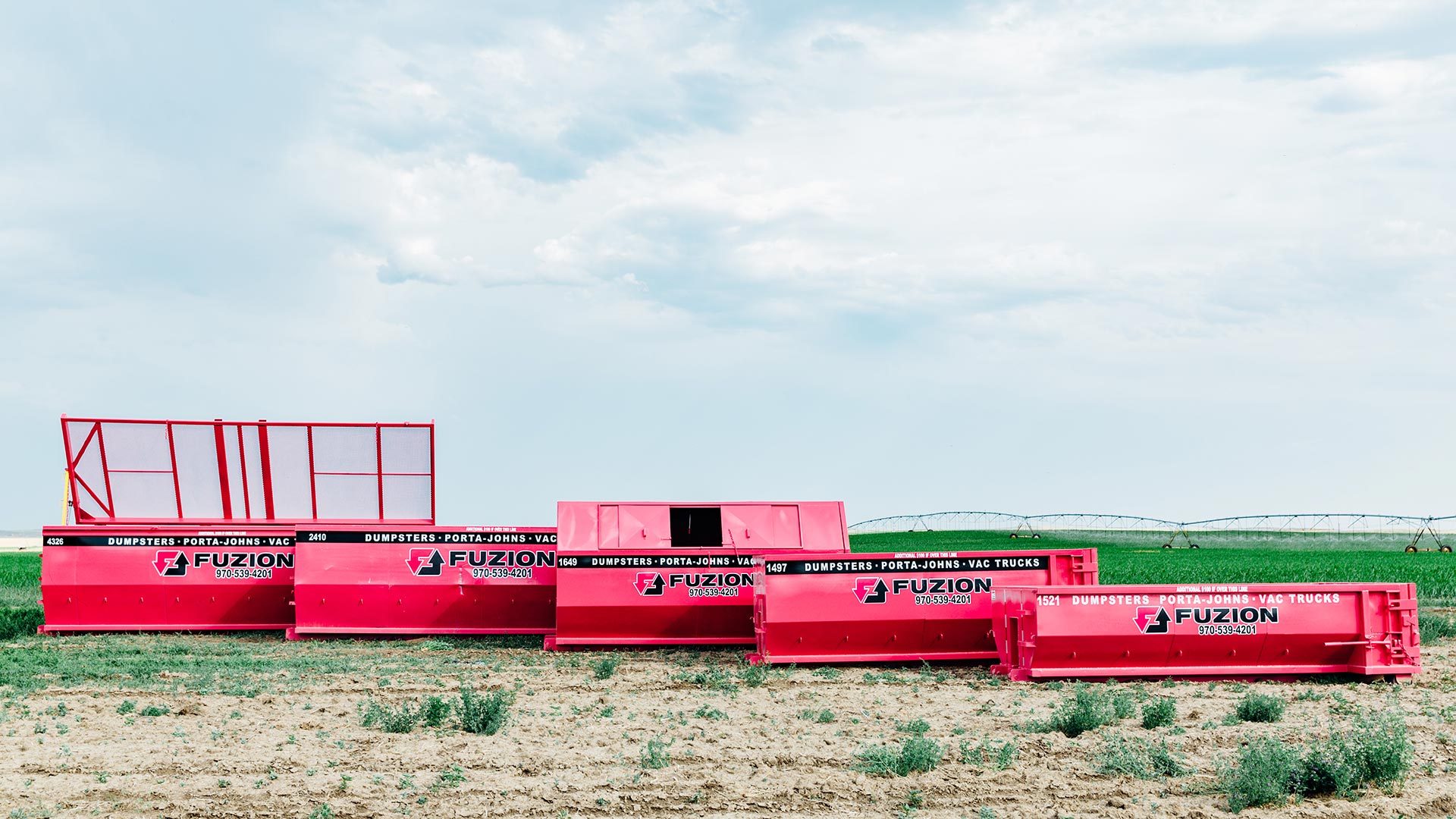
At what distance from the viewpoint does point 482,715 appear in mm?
10531

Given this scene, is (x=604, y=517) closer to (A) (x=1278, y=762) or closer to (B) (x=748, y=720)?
(B) (x=748, y=720)

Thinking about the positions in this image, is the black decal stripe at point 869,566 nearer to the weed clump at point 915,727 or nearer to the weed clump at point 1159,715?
the weed clump at point 915,727

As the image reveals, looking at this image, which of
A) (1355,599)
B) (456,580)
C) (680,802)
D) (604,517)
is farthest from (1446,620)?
(680,802)

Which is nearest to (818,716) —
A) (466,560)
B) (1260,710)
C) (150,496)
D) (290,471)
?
(1260,710)

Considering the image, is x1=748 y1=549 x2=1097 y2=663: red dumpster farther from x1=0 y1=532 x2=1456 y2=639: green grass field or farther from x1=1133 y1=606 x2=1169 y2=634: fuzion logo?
x1=0 y1=532 x2=1456 y2=639: green grass field

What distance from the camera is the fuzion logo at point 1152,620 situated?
1361 centimetres

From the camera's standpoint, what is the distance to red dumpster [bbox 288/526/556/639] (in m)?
18.3

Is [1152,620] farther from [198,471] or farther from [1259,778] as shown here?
[198,471]

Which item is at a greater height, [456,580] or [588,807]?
[456,580]

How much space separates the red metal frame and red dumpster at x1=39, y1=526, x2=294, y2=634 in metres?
1.56

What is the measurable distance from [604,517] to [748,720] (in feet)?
26.1

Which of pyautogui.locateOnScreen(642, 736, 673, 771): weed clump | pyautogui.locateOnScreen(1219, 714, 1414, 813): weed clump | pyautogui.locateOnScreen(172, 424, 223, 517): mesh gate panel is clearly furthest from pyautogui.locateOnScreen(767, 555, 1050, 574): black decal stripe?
pyautogui.locateOnScreen(172, 424, 223, 517): mesh gate panel

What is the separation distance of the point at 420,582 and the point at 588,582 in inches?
124

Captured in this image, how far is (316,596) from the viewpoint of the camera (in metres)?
18.3
